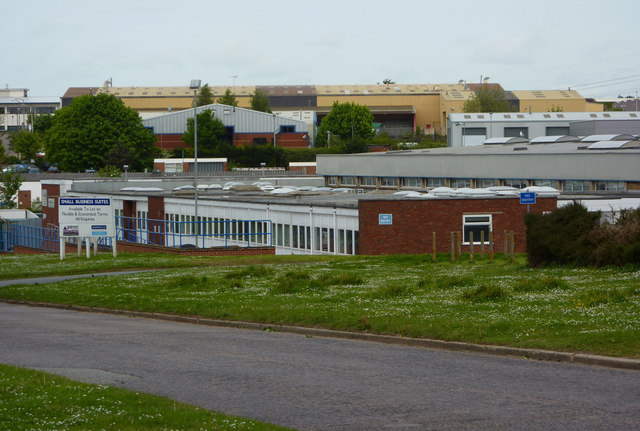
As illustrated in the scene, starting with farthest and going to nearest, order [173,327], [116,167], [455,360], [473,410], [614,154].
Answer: [116,167] < [614,154] < [173,327] < [455,360] < [473,410]

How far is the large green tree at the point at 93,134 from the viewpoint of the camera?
11788 centimetres

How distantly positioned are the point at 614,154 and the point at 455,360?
159 ft

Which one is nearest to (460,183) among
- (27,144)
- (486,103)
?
(486,103)

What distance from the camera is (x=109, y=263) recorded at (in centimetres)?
3862

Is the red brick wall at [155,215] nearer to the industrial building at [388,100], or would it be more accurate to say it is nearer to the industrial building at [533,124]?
the industrial building at [533,124]

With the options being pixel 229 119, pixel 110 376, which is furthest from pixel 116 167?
pixel 110 376

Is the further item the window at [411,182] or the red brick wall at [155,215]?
the window at [411,182]

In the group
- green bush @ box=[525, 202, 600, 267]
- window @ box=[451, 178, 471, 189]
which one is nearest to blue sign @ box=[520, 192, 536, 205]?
green bush @ box=[525, 202, 600, 267]

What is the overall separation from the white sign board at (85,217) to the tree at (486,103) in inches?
4498

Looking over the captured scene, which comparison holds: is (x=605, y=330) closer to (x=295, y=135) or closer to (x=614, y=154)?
(x=614, y=154)

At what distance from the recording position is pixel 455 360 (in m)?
15.3

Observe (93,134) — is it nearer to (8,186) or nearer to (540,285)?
(8,186)

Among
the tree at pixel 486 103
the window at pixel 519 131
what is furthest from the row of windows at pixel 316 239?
the tree at pixel 486 103

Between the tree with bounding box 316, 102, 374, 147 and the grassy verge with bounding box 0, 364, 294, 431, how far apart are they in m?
130
